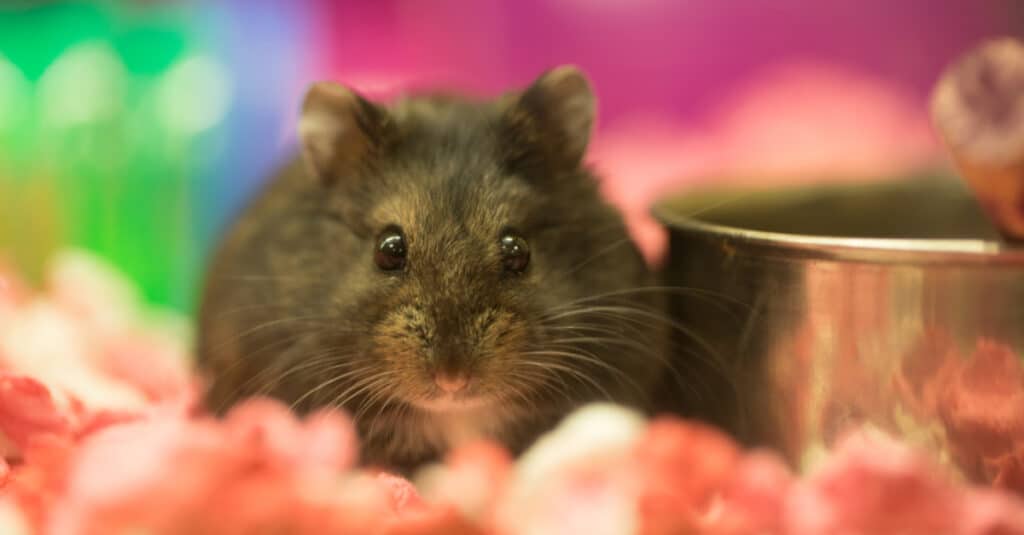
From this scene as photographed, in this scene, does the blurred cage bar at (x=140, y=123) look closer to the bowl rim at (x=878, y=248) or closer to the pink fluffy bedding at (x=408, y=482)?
the pink fluffy bedding at (x=408, y=482)

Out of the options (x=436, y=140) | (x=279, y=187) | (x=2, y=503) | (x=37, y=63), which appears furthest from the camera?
(x=37, y=63)

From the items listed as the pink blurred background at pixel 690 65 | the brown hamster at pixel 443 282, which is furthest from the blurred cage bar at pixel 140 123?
the brown hamster at pixel 443 282

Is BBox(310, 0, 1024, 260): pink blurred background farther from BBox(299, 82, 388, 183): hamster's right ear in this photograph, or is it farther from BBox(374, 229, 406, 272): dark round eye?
BBox(374, 229, 406, 272): dark round eye

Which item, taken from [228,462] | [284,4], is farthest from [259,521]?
[284,4]

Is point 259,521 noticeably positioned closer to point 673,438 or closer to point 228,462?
point 228,462

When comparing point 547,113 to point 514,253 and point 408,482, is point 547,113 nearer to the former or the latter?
point 514,253
